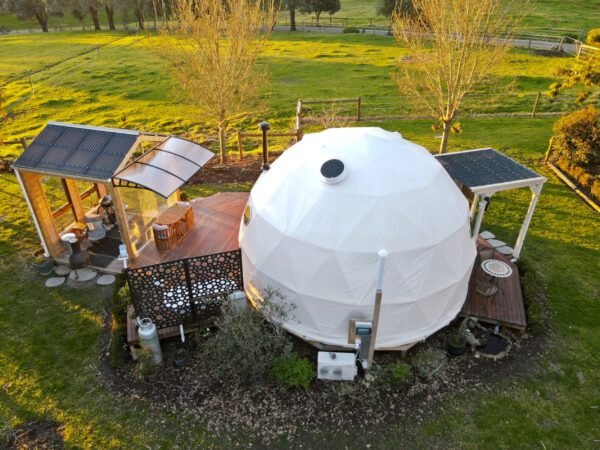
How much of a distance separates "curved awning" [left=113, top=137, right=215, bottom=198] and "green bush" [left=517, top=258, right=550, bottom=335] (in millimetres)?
9984

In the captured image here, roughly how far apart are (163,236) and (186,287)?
3009 millimetres

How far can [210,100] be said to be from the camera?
17.5m

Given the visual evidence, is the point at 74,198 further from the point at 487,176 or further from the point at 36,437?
the point at 487,176

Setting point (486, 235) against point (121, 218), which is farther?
point (486, 235)

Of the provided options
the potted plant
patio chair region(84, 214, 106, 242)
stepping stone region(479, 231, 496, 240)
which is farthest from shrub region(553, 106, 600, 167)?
the potted plant

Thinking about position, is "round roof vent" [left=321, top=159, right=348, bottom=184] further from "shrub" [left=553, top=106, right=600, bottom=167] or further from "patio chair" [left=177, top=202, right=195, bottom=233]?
"shrub" [left=553, top=106, right=600, bottom=167]

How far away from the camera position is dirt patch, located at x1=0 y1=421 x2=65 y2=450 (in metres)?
7.92

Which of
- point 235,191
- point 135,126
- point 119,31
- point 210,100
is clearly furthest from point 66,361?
point 119,31

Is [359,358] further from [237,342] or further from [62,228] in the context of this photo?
[62,228]

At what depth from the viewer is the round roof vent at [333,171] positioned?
29.2 feet

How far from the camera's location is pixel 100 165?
10.9 m

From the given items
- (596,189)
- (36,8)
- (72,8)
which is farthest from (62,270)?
(36,8)

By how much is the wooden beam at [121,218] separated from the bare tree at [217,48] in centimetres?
809

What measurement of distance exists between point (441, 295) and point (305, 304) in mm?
3124
